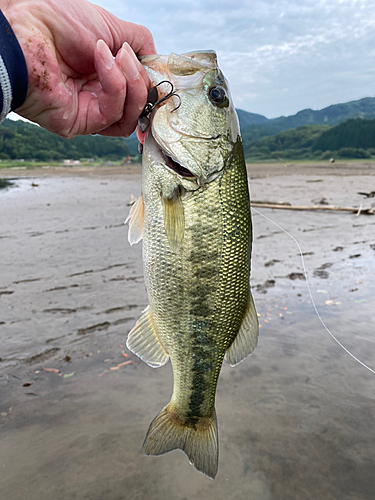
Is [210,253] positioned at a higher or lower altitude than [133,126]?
lower

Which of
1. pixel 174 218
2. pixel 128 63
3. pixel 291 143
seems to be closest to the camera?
pixel 128 63

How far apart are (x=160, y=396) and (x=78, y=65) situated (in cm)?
306

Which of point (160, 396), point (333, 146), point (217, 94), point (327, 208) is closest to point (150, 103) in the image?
point (217, 94)

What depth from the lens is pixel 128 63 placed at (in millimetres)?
1844

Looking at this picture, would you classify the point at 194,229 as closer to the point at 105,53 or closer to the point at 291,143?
the point at 105,53

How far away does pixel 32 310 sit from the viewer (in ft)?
18.0

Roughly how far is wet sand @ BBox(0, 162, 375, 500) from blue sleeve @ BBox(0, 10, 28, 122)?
2701mm

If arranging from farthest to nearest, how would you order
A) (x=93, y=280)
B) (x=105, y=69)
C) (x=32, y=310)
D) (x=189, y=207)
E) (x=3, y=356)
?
(x=93, y=280) → (x=32, y=310) → (x=3, y=356) → (x=189, y=207) → (x=105, y=69)

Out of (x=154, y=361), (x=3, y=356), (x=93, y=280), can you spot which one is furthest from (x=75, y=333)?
(x=154, y=361)

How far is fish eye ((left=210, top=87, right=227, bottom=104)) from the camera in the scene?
213 centimetres

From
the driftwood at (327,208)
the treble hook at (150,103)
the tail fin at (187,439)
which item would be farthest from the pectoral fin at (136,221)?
the driftwood at (327,208)

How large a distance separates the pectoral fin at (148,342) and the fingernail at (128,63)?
4.67 feet

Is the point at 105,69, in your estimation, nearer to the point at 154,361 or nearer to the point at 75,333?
the point at 154,361

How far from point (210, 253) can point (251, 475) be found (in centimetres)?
197
